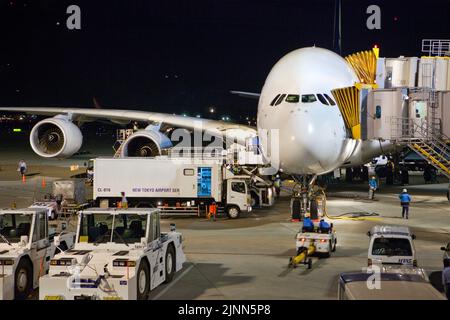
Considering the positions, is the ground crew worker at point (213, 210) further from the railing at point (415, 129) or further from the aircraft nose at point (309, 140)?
the railing at point (415, 129)

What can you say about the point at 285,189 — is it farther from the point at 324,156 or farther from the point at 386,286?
the point at 386,286

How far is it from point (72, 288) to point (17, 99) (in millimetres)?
130420

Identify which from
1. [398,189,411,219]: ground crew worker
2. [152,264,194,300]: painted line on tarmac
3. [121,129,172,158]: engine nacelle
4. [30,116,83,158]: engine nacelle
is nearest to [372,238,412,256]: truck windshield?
[152,264,194,300]: painted line on tarmac

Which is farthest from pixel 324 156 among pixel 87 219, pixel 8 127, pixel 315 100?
pixel 8 127

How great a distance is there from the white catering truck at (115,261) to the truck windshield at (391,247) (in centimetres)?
414

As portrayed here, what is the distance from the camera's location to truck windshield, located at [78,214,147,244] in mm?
12609

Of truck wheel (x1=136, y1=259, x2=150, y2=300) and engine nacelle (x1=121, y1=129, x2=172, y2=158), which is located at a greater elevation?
engine nacelle (x1=121, y1=129, x2=172, y2=158)

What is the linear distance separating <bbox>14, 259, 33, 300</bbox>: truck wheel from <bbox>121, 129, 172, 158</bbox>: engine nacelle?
17051 millimetres

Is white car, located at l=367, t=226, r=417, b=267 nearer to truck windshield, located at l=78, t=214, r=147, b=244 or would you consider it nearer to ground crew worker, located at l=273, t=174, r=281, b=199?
truck windshield, located at l=78, t=214, r=147, b=244

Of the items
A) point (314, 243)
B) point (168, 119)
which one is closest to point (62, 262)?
point (314, 243)

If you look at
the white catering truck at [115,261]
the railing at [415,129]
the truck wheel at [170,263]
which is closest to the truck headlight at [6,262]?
the white catering truck at [115,261]

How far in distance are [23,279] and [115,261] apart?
83.5 inches

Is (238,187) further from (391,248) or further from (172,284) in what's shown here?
(172,284)

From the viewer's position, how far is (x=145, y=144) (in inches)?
1196
